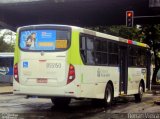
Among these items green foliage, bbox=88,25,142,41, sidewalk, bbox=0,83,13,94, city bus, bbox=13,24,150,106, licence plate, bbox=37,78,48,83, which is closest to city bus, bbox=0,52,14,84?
sidewalk, bbox=0,83,13,94

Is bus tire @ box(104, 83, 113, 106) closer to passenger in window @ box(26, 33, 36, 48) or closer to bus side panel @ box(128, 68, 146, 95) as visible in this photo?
bus side panel @ box(128, 68, 146, 95)

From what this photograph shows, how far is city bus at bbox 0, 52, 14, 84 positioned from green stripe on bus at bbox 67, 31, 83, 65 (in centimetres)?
2597

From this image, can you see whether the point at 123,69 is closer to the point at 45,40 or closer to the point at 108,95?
the point at 108,95

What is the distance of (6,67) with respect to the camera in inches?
1639

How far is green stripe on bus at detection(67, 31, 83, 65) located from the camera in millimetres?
15695

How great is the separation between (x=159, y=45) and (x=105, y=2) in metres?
10.4

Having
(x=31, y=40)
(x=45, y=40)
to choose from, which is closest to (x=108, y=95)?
(x=45, y=40)

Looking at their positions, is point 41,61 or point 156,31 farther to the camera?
point 156,31

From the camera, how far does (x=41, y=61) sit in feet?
52.6

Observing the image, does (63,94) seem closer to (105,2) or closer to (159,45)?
(105,2)

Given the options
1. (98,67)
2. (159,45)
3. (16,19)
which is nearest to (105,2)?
(159,45)

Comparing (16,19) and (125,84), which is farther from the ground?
(16,19)

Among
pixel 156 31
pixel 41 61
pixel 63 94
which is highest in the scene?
pixel 156 31

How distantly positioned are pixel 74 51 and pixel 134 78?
6851 millimetres
